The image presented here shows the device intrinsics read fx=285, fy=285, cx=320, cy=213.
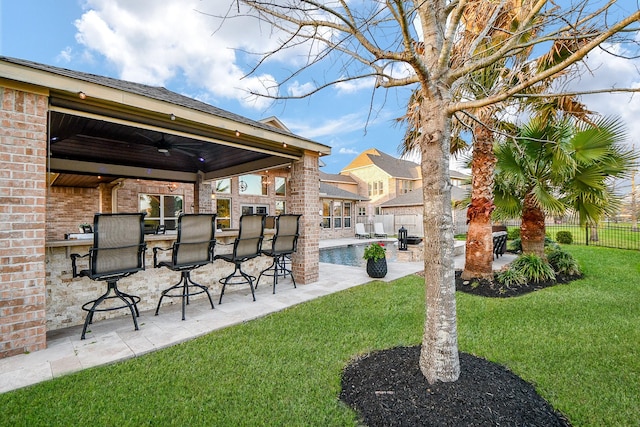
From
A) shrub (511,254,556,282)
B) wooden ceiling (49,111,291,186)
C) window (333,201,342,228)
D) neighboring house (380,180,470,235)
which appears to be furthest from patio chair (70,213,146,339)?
neighboring house (380,180,470,235)

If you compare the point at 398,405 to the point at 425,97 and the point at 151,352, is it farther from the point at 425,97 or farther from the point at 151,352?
the point at 151,352

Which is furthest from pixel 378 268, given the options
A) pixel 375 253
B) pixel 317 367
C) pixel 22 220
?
pixel 22 220

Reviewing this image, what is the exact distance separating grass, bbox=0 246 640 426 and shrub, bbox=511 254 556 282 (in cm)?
139

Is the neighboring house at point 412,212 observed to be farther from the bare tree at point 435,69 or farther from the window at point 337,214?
the bare tree at point 435,69

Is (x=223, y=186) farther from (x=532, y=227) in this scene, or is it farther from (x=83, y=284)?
(x=532, y=227)

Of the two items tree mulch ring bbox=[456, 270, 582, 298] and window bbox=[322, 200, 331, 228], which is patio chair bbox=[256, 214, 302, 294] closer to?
tree mulch ring bbox=[456, 270, 582, 298]

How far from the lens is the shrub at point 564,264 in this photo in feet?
22.3

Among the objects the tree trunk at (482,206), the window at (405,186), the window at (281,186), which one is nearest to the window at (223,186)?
the window at (281,186)

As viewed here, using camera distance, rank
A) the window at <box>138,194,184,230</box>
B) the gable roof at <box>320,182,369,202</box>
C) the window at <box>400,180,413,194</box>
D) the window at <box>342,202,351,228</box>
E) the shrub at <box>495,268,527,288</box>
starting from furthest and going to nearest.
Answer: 1. the window at <box>400,180,413,194</box>
2. the window at <box>342,202,351,228</box>
3. the gable roof at <box>320,182,369,202</box>
4. the window at <box>138,194,184,230</box>
5. the shrub at <box>495,268,527,288</box>

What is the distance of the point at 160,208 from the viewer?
496 inches

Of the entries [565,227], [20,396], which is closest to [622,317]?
[20,396]

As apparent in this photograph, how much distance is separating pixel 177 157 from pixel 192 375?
764 cm

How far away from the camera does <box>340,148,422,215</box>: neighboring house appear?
90.3 feet

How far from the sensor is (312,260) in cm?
624
